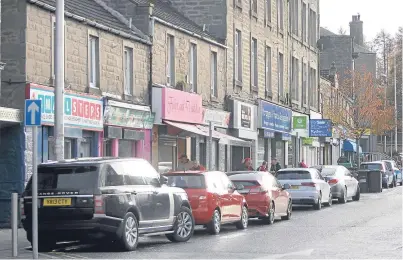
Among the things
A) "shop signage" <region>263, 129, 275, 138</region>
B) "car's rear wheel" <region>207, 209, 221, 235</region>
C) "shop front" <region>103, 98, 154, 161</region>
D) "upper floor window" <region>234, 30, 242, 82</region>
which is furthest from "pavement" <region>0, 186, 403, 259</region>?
"shop signage" <region>263, 129, 275, 138</region>

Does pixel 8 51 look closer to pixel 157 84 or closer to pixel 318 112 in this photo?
pixel 157 84

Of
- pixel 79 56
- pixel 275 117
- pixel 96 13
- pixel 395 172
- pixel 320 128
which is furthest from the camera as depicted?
pixel 395 172

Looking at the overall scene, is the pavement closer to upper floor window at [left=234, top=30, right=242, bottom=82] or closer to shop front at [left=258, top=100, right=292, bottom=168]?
upper floor window at [left=234, top=30, right=242, bottom=82]

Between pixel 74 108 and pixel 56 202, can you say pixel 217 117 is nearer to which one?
pixel 74 108

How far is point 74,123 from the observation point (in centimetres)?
2672

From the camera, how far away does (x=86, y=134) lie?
28.3 metres

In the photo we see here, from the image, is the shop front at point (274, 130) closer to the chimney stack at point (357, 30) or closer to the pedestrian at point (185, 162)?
the pedestrian at point (185, 162)

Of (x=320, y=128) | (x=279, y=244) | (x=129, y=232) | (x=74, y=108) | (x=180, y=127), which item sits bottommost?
(x=279, y=244)

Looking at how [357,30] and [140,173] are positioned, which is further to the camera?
[357,30]

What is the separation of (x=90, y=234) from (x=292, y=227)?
27.0ft

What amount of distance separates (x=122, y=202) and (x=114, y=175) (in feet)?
1.89

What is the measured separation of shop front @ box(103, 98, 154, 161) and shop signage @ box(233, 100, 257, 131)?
369 inches

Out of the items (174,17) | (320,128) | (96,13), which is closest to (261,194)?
(96,13)

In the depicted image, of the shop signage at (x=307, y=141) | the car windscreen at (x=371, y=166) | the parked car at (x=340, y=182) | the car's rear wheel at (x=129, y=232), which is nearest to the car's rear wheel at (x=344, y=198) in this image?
the parked car at (x=340, y=182)
